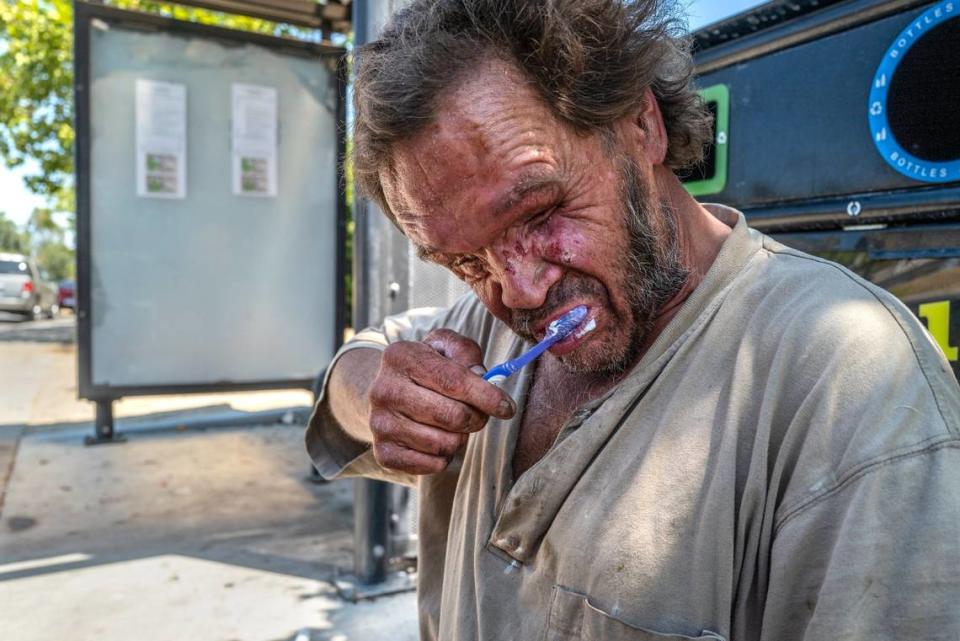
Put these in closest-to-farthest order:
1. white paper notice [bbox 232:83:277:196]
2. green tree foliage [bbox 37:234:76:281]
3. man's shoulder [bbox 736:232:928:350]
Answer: man's shoulder [bbox 736:232:928:350], white paper notice [bbox 232:83:277:196], green tree foliage [bbox 37:234:76:281]

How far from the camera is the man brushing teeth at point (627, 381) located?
0.74m

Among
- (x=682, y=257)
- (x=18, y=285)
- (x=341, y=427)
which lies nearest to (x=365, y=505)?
(x=341, y=427)

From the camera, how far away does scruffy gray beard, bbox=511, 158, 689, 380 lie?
1.07 metres

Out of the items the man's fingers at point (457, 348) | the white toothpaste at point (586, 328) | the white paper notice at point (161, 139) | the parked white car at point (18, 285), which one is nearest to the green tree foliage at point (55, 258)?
the parked white car at point (18, 285)

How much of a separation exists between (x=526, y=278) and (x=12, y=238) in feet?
239

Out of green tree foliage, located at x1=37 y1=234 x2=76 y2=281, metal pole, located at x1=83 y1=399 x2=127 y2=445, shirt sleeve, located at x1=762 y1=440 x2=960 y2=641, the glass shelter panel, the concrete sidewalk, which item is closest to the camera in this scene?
shirt sleeve, located at x1=762 y1=440 x2=960 y2=641

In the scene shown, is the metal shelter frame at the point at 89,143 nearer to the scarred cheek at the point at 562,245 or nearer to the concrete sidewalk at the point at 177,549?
the concrete sidewalk at the point at 177,549

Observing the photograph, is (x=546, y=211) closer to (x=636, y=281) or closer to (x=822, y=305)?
(x=636, y=281)

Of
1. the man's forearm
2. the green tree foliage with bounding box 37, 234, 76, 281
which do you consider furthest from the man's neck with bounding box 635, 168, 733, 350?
the green tree foliage with bounding box 37, 234, 76, 281

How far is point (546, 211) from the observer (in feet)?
3.54

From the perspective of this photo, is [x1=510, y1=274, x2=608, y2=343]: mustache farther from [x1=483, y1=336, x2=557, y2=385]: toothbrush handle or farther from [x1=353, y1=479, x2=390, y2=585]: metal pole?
[x1=353, y1=479, x2=390, y2=585]: metal pole

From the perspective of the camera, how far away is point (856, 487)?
2.39 feet

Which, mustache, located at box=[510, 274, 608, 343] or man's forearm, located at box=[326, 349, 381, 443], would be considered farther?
man's forearm, located at box=[326, 349, 381, 443]

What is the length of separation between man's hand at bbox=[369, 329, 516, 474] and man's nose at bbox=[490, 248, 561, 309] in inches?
5.4
